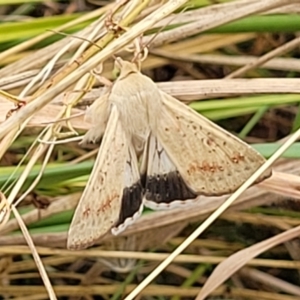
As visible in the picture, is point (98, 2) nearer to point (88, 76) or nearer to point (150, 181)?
point (88, 76)

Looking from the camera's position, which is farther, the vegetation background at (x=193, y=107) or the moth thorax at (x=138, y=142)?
the vegetation background at (x=193, y=107)

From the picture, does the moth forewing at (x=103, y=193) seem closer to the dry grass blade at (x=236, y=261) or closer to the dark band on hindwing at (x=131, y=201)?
the dark band on hindwing at (x=131, y=201)

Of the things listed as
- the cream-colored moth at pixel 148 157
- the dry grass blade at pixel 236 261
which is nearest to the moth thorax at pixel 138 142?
the cream-colored moth at pixel 148 157

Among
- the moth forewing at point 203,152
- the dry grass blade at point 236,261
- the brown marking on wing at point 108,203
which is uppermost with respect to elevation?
the moth forewing at point 203,152

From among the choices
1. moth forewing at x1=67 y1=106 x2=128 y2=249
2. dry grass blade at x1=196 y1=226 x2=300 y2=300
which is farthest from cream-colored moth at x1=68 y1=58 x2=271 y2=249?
dry grass blade at x1=196 y1=226 x2=300 y2=300

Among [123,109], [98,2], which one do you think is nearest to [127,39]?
[123,109]
